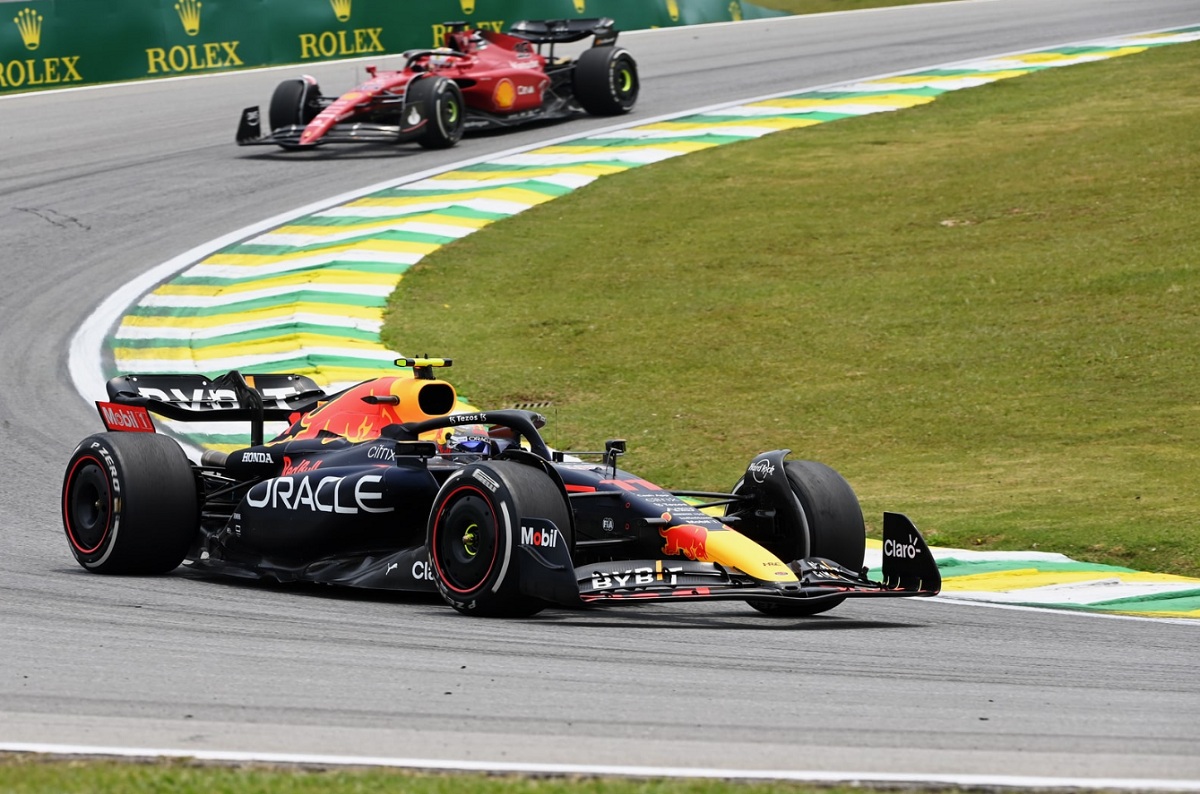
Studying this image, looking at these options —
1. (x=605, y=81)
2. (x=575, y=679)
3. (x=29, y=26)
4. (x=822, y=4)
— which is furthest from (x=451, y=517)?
(x=822, y=4)

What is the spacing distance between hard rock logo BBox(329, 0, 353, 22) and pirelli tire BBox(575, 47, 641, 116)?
7.06 meters

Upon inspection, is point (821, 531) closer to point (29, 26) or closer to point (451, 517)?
point (451, 517)

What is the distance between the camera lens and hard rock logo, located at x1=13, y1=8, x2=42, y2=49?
2872cm

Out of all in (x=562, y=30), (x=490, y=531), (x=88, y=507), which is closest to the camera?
(x=490, y=531)

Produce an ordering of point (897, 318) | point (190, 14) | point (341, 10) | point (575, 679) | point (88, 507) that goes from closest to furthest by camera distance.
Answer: point (575, 679) → point (88, 507) → point (897, 318) → point (190, 14) → point (341, 10)

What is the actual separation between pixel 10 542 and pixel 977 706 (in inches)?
260

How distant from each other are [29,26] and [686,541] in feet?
77.8

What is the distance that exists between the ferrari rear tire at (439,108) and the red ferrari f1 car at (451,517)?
1490 cm

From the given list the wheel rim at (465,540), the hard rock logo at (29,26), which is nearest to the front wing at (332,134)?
the hard rock logo at (29,26)

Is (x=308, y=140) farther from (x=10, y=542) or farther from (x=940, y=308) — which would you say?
(x=10, y=542)

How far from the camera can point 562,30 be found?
90.4 feet

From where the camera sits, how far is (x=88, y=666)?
7.18m

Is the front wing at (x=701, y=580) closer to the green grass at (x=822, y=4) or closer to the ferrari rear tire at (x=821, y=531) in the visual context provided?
the ferrari rear tire at (x=821, y=531)

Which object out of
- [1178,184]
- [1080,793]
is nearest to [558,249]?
[1178,184]
